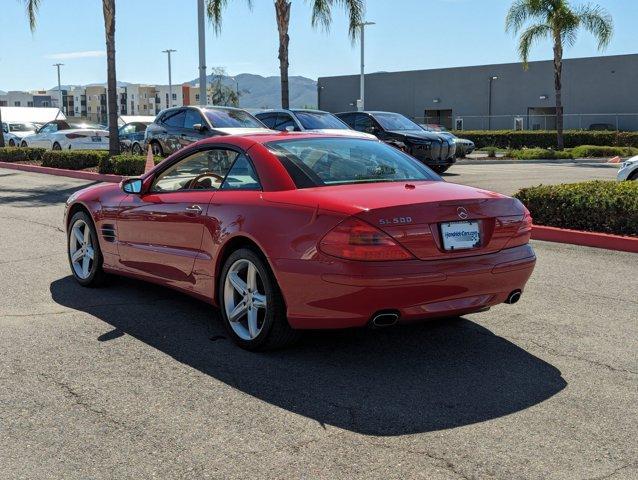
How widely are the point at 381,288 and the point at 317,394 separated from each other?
70cm

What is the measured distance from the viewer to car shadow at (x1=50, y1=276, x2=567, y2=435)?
13.5 ft

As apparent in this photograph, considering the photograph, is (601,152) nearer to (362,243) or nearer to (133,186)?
(133,186)

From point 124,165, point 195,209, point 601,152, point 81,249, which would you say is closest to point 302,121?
point 124,165

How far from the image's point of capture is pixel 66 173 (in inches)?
815

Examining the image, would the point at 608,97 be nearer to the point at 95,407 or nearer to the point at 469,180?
the point at 469,180

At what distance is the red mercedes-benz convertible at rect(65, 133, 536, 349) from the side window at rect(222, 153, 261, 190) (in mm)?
10

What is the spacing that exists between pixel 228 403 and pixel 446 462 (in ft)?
4.27

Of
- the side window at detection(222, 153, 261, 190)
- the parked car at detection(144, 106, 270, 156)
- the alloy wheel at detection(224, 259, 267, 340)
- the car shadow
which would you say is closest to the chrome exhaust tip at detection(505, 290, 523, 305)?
the car shadow

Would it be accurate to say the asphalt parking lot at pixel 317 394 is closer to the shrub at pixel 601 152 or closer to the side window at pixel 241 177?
the side window at pixel 241 177

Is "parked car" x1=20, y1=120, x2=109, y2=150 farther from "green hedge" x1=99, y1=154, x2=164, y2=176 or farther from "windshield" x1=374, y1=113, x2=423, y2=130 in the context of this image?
"windshield" x1=374, y1=113, x2=423, y2=130

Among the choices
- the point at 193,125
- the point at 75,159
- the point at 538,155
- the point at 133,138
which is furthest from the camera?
the point at 538,155

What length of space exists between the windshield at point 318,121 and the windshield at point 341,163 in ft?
38.8

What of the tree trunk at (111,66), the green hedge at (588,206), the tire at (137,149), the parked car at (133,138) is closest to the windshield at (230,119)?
the tree trunk at (111,66)

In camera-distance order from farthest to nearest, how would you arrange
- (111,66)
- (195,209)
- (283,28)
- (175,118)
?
(283,28) → (111,66) → (175,118) → (195,209)
